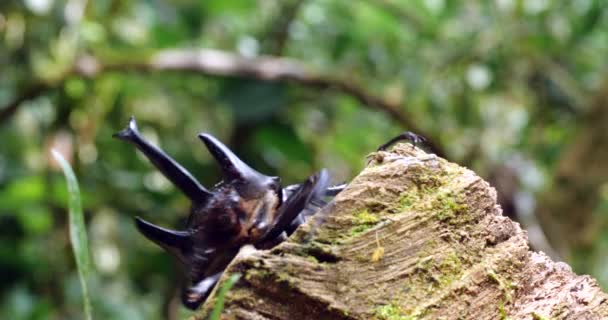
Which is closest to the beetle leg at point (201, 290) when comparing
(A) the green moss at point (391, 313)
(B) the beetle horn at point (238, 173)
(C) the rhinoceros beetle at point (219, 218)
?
(C) the rhinoceros beetle at point (219, 218)

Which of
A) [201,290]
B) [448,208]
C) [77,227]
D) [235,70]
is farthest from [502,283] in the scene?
[235,70]

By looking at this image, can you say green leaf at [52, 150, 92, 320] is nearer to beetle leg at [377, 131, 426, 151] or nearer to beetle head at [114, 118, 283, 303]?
beetle head at [114, 118, 283, 303]

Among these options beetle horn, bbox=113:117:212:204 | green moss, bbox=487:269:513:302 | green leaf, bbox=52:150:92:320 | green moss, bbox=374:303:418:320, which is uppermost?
green moss, bbox=487:269:513:302

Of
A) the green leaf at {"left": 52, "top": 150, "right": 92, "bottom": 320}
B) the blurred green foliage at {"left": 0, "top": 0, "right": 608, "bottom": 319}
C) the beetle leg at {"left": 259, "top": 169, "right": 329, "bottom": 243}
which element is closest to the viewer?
the beetle leg at {"left": 259, "top": 169, "right": 329, "bottom": 243}

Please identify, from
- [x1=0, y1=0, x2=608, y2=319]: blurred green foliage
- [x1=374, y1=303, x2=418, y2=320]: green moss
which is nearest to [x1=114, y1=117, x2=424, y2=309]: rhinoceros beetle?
[x1=374, y1=303, x2=418, y2=320]: green moss

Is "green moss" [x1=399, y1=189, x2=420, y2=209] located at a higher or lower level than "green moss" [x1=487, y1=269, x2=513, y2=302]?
lower

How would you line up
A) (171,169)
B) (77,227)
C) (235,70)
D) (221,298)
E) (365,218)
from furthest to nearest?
(235,70), (77,227), (171,169), (365,218), (221,298)

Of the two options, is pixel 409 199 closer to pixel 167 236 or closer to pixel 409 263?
pixel 409 263
